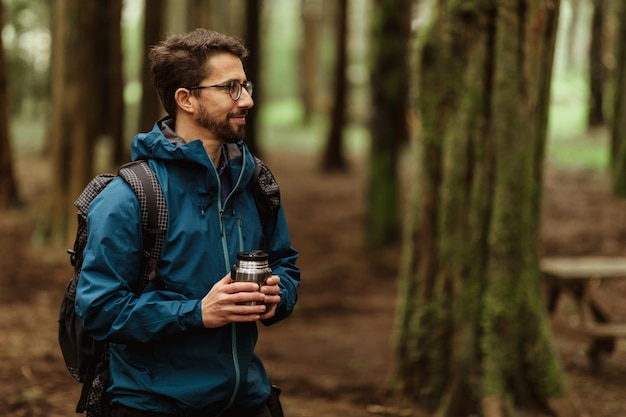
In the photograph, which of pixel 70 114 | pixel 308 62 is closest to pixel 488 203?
pixel 70 114

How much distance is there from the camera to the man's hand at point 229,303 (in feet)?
9.49

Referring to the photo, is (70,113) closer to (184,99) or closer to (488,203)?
(488,203)

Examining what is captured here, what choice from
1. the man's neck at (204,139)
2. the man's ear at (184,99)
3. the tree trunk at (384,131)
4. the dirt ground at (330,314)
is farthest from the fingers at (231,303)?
the tree trunk at (384,131)

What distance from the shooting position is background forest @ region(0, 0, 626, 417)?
6031 mm

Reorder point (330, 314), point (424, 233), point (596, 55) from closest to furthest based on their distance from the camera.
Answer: point (424, 233), point (330, 314), point (596, 55)

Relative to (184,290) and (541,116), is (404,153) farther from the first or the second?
(184,290)

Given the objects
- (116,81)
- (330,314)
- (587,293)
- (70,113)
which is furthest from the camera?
(116,81)

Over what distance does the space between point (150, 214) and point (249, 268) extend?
0.41 metres

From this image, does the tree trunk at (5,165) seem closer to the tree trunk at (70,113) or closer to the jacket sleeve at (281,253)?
the tree trunk at (70,113)

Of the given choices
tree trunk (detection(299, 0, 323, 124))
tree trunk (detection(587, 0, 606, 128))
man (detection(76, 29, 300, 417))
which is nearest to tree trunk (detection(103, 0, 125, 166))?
tree trunk (detection(587, 0, 606, 128))

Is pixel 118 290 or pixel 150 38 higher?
pixel 150 38

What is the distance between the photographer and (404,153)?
24062 mm

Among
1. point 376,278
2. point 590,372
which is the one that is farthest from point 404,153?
point 590,372

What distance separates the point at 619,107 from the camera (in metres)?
16.8
